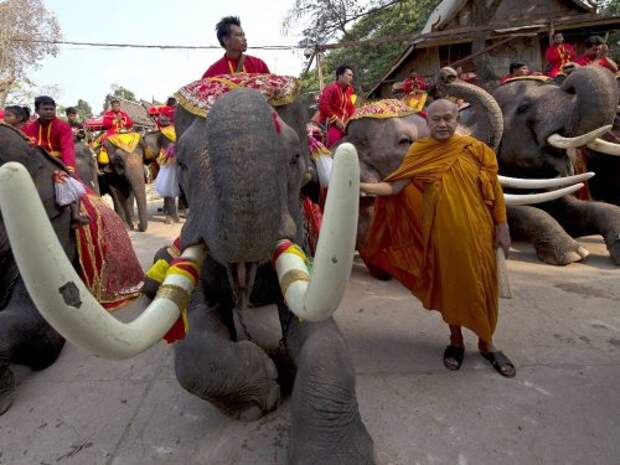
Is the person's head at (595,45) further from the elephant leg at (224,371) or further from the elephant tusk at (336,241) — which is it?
the elephant tusk at (336,241)

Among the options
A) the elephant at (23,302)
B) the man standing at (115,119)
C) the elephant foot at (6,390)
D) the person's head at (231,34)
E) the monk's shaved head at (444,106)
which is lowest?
the elephant foot at (6,390)

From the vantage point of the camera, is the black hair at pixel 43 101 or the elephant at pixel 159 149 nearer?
the black hair at pixel 43 101

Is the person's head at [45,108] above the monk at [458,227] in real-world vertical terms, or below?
above

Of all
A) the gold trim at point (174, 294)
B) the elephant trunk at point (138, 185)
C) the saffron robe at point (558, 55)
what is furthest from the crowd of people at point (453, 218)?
the saffron robe at point (558, 55)

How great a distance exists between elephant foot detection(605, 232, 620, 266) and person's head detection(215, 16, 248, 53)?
357 cm

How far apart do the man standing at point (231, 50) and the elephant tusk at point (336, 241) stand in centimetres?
186

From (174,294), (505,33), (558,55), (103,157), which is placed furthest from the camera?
(505,33)

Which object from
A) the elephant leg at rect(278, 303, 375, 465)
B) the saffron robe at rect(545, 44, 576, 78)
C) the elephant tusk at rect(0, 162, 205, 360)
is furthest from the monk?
the saffron robe at rect(545, 44, 576, 78)

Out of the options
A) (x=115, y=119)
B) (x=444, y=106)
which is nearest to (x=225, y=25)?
(x=444, y=106)

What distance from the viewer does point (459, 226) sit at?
2.43 meters

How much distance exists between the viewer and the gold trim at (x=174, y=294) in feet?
5.22

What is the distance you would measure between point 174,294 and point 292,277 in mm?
437

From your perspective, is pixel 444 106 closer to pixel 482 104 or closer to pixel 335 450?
pixel 482 104

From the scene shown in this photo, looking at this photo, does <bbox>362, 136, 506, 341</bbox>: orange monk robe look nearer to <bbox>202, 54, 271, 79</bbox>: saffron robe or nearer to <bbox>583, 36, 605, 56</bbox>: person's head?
<bbox>202, 54, 271, 79</bbox>: saffron robe
